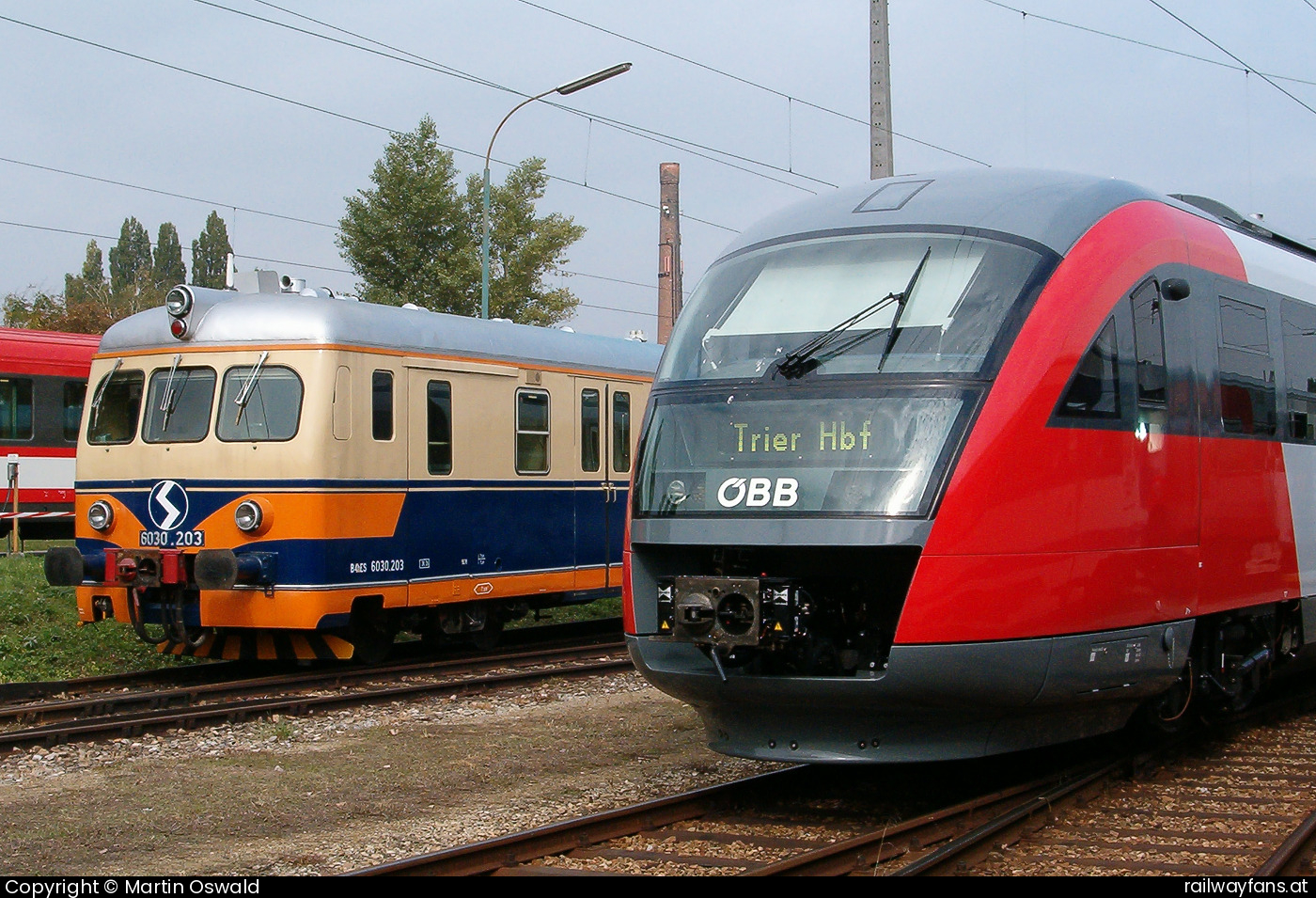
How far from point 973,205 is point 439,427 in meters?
6.73

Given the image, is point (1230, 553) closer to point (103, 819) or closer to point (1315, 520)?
point (1315, 520)

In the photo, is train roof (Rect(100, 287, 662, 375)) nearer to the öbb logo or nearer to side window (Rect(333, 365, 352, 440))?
side window (Rect(333, 365, 352, 440))

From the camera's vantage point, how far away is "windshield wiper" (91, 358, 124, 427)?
12.8 m

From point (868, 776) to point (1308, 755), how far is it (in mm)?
2986

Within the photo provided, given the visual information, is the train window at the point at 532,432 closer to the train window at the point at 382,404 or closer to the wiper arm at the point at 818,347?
the train window at the point at 382,404

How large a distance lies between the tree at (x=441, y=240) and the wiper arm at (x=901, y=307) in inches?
899

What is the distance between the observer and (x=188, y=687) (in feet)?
38.4

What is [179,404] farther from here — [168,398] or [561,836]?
[561,836]

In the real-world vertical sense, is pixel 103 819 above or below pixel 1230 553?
below

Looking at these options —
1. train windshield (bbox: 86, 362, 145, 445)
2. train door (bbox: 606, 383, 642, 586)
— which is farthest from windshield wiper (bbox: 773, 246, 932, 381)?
train door (bbox: 606, 383, 642, 586)

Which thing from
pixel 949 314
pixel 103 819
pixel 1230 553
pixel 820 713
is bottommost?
pixel 103 819

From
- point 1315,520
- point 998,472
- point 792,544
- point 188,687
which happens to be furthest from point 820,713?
point 188,687

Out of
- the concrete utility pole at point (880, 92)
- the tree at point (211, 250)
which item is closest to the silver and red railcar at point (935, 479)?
the concrete utility pole at point (880, 92)

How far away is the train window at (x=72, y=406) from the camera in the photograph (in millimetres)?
22781
